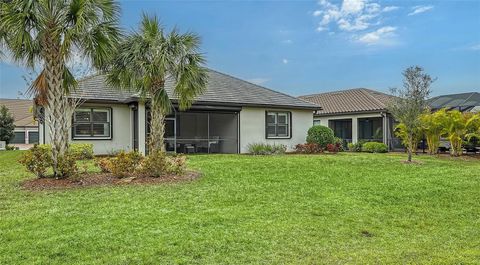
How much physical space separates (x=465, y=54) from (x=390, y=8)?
7188mm

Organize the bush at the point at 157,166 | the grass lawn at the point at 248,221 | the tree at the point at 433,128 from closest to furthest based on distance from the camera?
the grass lawn at the point at 248,221 < the bush at the point at 157,166 < the tree at the point at 433,128

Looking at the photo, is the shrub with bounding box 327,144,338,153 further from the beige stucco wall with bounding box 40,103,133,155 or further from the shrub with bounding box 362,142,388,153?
the beige stucco wall with bounding box 40,103,133,155

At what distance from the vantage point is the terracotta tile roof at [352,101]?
26.9 metres

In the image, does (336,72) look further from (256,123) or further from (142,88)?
(142,88)

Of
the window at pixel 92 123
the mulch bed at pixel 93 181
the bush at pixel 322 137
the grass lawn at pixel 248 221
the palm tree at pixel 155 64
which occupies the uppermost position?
the palm tree at pixel 155 64

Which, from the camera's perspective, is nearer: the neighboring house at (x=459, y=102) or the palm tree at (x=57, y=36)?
the palm tree at (x=57, y=36)

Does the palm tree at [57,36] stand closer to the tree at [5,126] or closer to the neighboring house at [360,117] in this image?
the neighboring house at [360,117]

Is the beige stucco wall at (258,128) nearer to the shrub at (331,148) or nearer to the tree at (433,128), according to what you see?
the shrub at (331,148)

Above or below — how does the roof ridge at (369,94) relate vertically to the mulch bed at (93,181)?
above

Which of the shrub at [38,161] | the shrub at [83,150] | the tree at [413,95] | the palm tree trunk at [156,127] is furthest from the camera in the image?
the shrub at [83,150]

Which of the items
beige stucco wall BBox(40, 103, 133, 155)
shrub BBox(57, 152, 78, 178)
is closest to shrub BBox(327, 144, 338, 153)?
beige stucco wall BBox(40, 103, 133, 155)

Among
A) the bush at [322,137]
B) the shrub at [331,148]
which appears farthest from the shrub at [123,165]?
the bush at [322,137]

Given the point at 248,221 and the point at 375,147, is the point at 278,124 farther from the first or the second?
the point at 248,221

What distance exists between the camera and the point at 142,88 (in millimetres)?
12969
